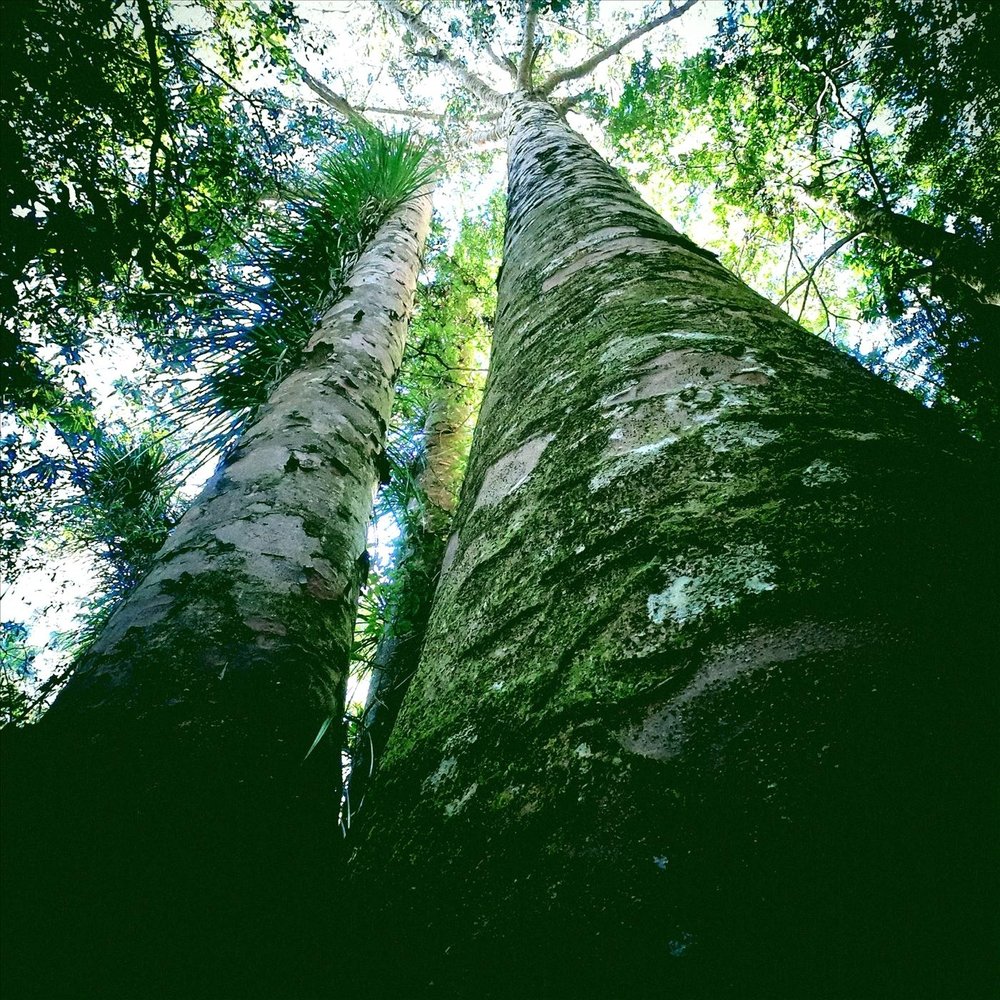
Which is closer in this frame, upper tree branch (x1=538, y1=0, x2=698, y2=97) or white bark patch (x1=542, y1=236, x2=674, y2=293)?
white bark patch (x1=542, y1=236, x2=674, y2=293)

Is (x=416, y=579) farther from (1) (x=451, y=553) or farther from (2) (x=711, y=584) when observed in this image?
(2) (x=711, y=584)

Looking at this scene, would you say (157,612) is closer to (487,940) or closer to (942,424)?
(487,940)

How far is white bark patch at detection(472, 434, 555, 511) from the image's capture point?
90 cm

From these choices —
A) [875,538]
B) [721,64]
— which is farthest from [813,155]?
[875,538]

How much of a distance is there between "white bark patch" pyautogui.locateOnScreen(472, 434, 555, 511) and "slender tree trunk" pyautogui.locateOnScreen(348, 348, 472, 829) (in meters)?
0.46

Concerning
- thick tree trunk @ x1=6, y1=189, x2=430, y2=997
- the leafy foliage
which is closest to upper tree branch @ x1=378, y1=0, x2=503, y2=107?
the leafy foliage

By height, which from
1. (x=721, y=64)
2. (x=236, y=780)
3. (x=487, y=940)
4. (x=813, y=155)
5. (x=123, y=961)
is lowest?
(x=123, y=961)

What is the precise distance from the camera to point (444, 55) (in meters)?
9.38

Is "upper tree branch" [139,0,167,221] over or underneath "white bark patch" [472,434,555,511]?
over

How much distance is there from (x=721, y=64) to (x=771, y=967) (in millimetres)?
7170

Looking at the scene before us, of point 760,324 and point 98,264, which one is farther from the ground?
point 98,264

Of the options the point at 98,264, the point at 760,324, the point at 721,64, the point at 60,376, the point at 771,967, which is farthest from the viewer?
the point at 721,64

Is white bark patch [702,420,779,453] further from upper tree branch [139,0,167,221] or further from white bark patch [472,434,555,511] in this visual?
upper tree branch [139,0,167,221]

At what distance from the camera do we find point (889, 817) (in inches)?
13.8
